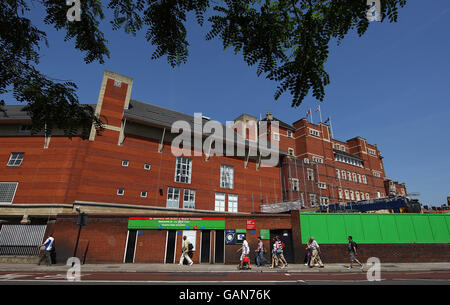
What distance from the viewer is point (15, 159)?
2448 centimetres

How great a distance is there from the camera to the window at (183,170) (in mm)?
27625

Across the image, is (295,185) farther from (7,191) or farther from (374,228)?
(7,191)

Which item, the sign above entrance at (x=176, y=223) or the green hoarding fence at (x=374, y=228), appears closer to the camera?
the green hoarding fence at (x=374, y=228)

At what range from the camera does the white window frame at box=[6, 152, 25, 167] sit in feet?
79.5

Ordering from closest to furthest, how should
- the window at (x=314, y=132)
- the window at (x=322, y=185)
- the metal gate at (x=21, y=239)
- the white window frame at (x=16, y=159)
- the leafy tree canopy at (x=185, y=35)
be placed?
the leafy tree canopy at (x=185, y=35)
the metal gate at (x=21, y=239)
the white window frame at (x=16, y=159)
the window at (x=322, y=185)
the window at (x=314, y=132)

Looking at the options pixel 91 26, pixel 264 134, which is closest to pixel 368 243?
pixel 91 26

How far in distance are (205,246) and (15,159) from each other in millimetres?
22646

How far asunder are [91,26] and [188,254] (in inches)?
665

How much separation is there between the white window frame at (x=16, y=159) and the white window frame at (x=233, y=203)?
23537 millimetres

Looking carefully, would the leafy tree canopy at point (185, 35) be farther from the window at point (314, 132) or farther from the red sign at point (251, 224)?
the window at point (314, 132)

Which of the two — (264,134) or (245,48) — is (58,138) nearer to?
(245,48)

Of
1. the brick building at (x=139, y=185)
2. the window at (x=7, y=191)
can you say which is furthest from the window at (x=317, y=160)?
the window at (x=7, y=191)

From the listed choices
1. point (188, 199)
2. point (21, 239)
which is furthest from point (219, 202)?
point (21, 239)

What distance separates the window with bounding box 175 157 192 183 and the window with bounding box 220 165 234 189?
4615 millimetres
